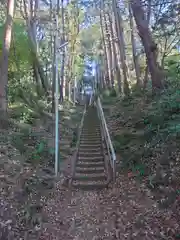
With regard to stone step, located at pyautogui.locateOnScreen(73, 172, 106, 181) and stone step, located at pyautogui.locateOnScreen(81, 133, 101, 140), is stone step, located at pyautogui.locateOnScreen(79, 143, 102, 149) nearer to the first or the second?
stone step, located at pyautogui.locateOnScreen(81, 133, 101, 140)

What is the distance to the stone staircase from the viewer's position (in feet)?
30.1

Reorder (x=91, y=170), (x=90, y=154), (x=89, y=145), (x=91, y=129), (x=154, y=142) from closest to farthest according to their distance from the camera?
(x=154, y=142) < (x=91, y=170) < (x=90, y=154) < (x=89, y=145) < (x=91, y=129)

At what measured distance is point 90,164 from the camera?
1062cm

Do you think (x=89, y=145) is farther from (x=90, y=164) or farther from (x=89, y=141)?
(x=90, y=164)

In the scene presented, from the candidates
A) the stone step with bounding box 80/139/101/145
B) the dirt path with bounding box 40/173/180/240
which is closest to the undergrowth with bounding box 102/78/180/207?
the dirt path with bounding box 40/173/180/240

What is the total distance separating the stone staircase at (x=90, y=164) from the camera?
30.1ft

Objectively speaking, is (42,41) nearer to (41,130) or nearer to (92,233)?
(41,130)

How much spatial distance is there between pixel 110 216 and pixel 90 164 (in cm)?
385

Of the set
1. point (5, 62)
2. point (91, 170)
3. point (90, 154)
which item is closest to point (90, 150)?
point (90, 154)

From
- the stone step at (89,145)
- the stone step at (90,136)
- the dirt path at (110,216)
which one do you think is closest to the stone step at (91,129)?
the stone step at (90,136)

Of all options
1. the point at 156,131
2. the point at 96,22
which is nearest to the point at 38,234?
the point at 156,131

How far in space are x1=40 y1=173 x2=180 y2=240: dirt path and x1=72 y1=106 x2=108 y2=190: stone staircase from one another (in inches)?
23.9

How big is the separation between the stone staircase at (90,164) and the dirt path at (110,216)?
0.61 meters

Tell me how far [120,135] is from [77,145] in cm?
207
